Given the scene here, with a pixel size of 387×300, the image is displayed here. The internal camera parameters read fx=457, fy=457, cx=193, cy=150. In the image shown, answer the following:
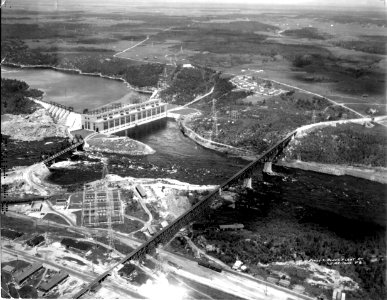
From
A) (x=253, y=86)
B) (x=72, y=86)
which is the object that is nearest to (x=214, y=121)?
(x=253, y=86)

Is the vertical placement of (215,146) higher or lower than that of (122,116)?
lower

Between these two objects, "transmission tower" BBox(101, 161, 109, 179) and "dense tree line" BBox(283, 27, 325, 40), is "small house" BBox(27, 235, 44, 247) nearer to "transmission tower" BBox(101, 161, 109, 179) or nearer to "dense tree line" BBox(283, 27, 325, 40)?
A: "transmission tower" BBox(101, 161, 109, 179)

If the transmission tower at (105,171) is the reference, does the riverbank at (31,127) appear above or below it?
above

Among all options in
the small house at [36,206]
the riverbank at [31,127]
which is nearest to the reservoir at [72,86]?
the riverbank at [31,127]

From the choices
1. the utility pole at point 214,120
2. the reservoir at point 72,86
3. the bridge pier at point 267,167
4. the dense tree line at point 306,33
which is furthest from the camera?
the dense tree line at point 306,33

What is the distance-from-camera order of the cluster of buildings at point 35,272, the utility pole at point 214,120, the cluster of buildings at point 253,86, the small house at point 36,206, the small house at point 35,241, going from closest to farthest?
the cluster of buildings at point 35,272, the small house at point 35,241, the small house at point 36,206, the utility pole at point 214,120, the cluster of buildings at point 253,86

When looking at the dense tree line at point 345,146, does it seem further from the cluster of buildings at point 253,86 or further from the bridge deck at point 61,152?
the bridge deck at point 61,152

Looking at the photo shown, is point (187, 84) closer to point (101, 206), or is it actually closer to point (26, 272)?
point (101, 206)
